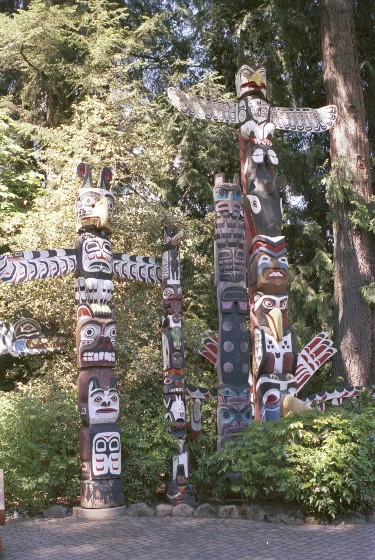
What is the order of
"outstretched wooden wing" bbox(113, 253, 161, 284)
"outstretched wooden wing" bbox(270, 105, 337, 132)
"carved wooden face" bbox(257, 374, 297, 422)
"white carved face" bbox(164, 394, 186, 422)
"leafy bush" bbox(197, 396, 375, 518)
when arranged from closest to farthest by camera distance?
"leafy bush" bbox(197, 396, 375, 518) < "white carved face" bbox(164, 394, 186, 422) < "carved wooden face" bbox(257, 374, 297, 422) < "outstretched wooden wing" bbox(113, 253, 161, 284) < "outstretched wooden wing" bbox(270, 105, 337, 132)

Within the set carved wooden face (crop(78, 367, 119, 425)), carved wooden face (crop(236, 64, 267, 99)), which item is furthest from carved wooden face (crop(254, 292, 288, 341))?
carved wooden face (crop(236, 64, 267, 99))

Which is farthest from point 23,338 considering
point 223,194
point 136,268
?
point 223,194

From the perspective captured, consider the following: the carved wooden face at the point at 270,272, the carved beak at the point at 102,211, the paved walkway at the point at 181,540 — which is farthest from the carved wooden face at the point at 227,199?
the paved walkway at the point at 181,540

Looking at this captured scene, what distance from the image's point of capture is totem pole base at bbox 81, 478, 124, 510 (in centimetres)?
797

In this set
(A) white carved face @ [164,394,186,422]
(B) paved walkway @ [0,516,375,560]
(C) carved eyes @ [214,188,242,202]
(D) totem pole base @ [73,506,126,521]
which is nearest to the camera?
(B) paved walkway @ [0,516,375,560]

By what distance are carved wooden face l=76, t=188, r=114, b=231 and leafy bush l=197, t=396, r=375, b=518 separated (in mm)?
→ 3452

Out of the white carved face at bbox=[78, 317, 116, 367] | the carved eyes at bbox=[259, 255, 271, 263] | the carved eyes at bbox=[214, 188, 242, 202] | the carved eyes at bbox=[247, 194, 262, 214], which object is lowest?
the white carved face at bbox=[78, 317, 116, 367]

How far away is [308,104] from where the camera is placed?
15117 mm

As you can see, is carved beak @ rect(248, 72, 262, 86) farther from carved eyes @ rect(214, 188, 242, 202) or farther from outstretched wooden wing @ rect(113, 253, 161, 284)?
outstretched wooden wing @ rect(113, 253, 161, 284)

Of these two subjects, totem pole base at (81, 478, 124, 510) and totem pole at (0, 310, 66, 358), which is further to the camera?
totem pole at (0, 310, 66, 358)

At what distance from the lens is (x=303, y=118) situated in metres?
10.9

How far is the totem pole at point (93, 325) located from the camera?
812 centimetres

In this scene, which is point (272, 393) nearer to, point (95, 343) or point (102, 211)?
point (95, 343)

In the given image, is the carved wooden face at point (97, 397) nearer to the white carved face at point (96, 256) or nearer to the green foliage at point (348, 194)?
the white carved face at point (96, 256)
